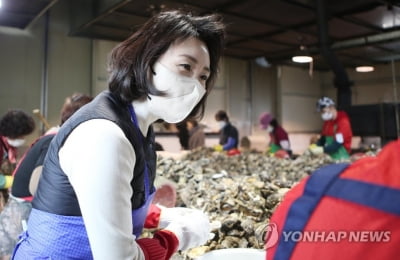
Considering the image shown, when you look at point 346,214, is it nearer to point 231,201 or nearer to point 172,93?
point 172,93

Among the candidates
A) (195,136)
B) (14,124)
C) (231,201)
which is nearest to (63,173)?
(231,201)

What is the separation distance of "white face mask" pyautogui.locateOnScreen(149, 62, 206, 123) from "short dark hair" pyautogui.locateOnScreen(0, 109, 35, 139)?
184 cm

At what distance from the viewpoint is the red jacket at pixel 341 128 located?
3727mm

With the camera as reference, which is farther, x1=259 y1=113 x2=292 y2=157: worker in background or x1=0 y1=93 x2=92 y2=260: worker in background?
x1=259 y1=113 x2=292 y2=157: worker in background

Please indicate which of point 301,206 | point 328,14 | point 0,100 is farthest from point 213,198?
point 0,100

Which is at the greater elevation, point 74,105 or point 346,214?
point 74,105

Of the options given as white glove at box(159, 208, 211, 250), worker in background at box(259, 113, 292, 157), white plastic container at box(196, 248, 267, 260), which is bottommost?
white plastic container at box(196, 248, 267, 260)

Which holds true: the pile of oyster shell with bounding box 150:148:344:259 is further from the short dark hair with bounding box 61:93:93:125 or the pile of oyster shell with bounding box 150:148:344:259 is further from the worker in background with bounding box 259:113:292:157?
the worker in background with bounding box 259:113:292:157

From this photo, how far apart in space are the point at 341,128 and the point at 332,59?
110 inches

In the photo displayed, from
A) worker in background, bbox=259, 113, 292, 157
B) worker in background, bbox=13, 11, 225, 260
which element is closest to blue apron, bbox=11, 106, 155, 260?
worker in background, bbox=13, 11, 225, 260

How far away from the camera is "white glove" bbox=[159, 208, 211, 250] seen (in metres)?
0.88

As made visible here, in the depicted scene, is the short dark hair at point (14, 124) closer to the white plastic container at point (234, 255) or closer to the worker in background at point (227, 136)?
the white plastic container at point (234, 255)

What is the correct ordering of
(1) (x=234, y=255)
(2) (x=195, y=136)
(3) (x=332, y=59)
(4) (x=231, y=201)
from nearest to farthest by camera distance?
(1) (x=234, y=255) < (4) (x=231, y=201) < (2) (x=195, y=136) < (3) (x=332, y=59)

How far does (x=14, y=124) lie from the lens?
2.32 meters
